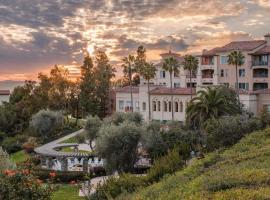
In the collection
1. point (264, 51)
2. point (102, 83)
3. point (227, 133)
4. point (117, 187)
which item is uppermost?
point (264, 51)

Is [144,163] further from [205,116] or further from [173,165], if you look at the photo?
[173,165]

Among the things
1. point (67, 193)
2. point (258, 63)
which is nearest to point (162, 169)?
point (67, 193)

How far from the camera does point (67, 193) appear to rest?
111 ft

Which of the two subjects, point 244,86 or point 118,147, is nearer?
point 118,147

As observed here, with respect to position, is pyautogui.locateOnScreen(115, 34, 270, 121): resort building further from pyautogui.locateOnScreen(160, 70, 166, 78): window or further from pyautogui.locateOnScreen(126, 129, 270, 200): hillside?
pyautogui.locateOnScreen(126, 129, 270, 200): hillside

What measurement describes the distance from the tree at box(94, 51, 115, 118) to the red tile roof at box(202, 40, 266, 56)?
19.7 meters

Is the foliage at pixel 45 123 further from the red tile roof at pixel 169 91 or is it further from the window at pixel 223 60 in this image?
the window at pixel 223 60

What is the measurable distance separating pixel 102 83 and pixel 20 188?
66.0 m

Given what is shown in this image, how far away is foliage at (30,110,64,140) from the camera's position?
216ft

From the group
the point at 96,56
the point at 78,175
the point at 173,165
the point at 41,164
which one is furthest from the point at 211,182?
the point at 96,56

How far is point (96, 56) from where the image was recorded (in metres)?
87.9

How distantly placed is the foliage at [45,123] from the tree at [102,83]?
12.8m

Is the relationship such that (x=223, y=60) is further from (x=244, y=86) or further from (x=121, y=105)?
(x=121, y=105)

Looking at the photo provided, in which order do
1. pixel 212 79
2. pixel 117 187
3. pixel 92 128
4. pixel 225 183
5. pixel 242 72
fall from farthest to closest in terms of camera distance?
pixel 212 79, pixel 242 72, pixel 92 128, pixel 117 187, pixel 225 183
